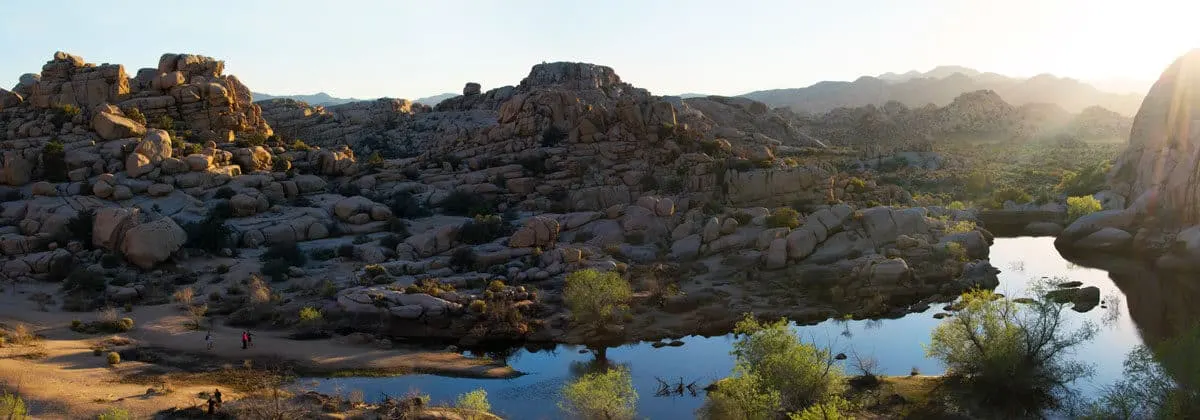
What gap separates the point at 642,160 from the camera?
50.0m

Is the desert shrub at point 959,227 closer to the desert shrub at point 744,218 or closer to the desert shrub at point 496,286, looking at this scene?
the desert shrub at point 744,218

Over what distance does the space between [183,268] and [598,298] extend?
2034cm

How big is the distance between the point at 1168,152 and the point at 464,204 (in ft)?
138

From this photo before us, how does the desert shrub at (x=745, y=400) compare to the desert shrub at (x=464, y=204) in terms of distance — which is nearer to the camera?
→ the desert shrub at (x=745, y=400)

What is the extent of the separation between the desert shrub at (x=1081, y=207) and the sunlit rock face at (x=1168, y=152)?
2.13 meters

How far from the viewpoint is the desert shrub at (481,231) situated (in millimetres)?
38844

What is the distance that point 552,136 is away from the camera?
176 ft

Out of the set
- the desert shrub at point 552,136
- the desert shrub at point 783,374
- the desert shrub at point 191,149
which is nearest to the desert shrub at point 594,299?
the desert shrub at point 783,374

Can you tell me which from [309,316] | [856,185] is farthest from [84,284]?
[856,185]

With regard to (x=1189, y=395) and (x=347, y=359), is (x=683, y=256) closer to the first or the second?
(x=347, y=359)

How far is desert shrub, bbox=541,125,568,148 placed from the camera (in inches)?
2095

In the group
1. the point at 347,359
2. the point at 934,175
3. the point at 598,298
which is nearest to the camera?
the point at 347,359

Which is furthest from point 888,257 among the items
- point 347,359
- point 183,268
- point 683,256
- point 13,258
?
point 13,258

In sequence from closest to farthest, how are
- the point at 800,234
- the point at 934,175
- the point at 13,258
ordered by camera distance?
the point at 13,258 < the point at 800,234 < the point at 934,175
